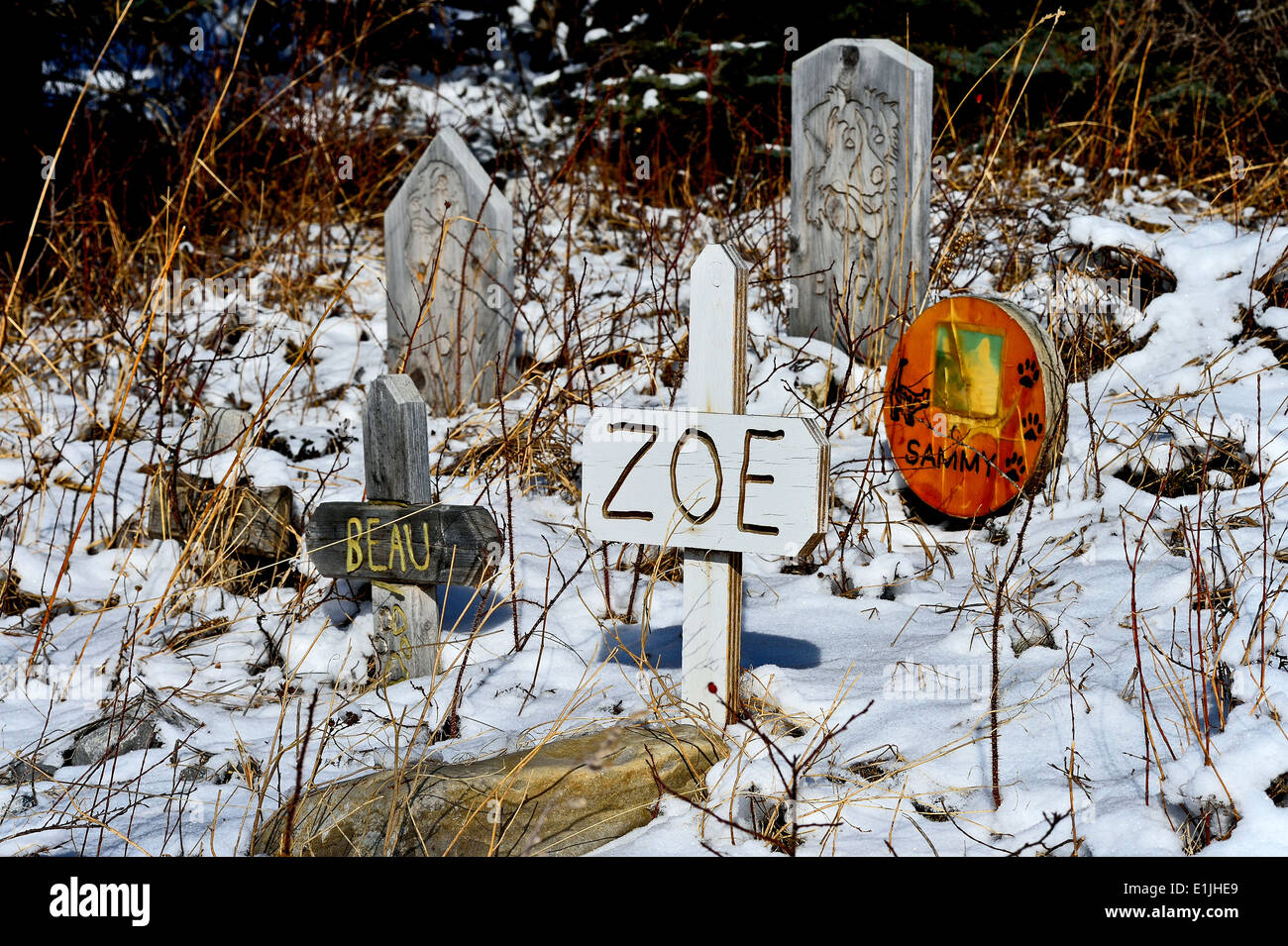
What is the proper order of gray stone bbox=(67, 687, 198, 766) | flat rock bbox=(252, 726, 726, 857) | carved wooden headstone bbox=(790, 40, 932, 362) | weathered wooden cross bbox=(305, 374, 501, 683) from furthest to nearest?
1. carved wooden headstone bbox=(790, 40, 932, 362)
2. weathered wooden cross bbox=(305, 374, 501, 683)
3. gray stone bbox=(67, 687, 198, 766)
4. flat rock bbox=(252, 726, 726, 857)

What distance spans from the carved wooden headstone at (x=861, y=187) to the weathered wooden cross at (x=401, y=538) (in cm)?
189

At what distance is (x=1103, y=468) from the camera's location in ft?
10.5

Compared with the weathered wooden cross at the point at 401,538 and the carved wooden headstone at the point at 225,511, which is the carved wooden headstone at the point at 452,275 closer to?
the carved wooden headstone at the point at 225,511

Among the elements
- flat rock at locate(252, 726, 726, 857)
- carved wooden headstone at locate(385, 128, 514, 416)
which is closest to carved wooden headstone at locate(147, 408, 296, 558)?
carved wooden headstone at locate(385, 128, 514, 416)

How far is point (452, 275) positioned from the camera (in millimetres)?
4316

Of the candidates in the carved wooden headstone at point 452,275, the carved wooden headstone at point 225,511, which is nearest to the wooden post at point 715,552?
the carved wooden headstone at point 225,511

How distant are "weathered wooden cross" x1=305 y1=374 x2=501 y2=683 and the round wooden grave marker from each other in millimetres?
1427

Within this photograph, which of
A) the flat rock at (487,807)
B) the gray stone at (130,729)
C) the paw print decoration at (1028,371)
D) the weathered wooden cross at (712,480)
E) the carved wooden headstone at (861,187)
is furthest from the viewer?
the carved wooden headstone at (861,187)

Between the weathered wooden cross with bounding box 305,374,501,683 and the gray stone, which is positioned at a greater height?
the weathered wooden cross with bounding box 305,374,501,683

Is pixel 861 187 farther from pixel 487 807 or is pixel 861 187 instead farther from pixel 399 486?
pixel 487 807

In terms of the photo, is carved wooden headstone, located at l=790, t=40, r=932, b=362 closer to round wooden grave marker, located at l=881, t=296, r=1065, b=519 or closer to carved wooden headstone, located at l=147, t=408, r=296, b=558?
round wooden grave marker, located at l=881, t=296, r=1065, b=519

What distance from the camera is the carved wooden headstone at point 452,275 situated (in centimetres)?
427

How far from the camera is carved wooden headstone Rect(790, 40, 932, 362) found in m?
3.94

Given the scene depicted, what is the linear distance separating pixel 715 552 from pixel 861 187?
8.10 ft
